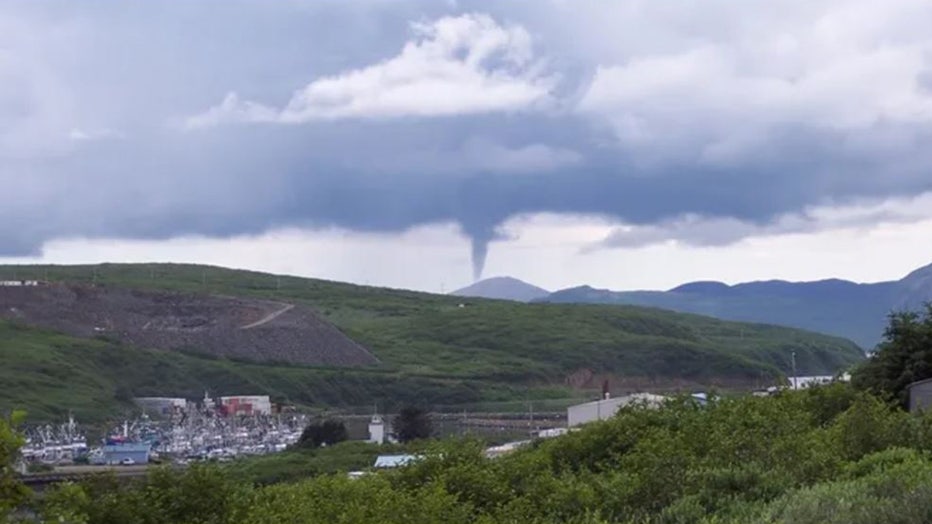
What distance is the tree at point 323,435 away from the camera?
71144 mm

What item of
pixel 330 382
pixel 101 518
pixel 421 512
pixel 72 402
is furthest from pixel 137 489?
pixel 330 382

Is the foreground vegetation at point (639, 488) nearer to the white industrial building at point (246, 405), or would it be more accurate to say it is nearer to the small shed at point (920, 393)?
the small shed at point (920, 393)

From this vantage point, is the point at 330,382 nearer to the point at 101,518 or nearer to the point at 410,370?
the point at 410,370

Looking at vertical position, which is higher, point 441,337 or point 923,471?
point 441,337

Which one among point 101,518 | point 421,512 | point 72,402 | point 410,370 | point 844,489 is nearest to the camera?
point 844,489

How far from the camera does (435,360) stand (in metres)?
132

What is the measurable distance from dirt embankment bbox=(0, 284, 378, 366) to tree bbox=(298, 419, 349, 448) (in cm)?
4645

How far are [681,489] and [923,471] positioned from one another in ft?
11.5

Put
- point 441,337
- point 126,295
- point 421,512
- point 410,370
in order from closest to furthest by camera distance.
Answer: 1. point 421,512
2. point 410,370
3. point 126,295
4. point 441,337

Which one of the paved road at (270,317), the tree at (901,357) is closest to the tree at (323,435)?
the tree at (901,357)

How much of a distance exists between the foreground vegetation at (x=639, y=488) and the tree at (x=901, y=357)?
18532 millimetres

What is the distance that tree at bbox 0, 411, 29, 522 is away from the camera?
10.9 metres

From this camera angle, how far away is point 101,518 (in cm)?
2030

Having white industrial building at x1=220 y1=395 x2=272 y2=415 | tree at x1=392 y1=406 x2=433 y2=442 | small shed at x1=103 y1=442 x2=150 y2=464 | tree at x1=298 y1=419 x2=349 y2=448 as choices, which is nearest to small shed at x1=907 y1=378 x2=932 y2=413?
small shed at x1=103 y1=442 x2=150 y2=464
